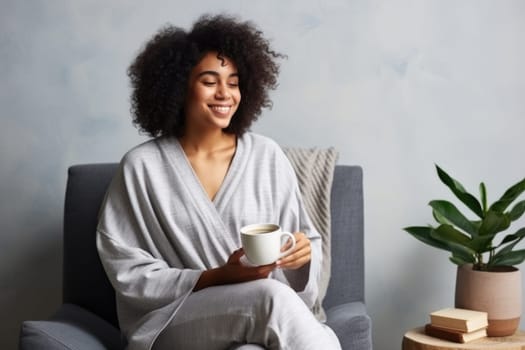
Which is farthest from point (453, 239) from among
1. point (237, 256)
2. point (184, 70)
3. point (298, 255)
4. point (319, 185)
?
point (184, 70)

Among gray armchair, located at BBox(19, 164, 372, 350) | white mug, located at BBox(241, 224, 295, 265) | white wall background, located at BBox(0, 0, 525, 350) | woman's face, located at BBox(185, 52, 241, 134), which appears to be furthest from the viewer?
white wall background, located at BBox(0, 0, 525, 350)

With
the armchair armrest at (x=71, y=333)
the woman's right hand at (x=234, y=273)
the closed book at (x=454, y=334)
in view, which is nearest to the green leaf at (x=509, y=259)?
the closed book at (x=454, y=334)

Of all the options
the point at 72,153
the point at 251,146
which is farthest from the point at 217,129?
the point at 72,153

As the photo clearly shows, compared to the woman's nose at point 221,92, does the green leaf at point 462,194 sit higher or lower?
lower

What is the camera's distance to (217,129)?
2219mm

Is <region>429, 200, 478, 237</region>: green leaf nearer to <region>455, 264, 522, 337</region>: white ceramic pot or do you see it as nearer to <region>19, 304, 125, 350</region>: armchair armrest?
<region>455, 264, 522, 337</region>: white ceramic pot

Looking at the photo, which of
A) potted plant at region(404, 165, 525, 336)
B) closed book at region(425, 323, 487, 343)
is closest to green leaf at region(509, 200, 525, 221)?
potted plant at region(404, 165, 525, 336)

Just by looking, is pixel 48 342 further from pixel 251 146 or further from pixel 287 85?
pixel 287 85

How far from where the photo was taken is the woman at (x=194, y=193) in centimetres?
197

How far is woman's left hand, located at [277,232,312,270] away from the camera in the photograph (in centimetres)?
192

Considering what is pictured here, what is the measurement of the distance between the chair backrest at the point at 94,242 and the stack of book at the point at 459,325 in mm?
244

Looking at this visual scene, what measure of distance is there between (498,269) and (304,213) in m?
0.68

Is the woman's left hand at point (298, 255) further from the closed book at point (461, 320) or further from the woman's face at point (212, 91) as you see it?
the closed book at point (461, 320)

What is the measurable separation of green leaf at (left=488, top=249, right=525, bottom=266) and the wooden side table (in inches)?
8.7
